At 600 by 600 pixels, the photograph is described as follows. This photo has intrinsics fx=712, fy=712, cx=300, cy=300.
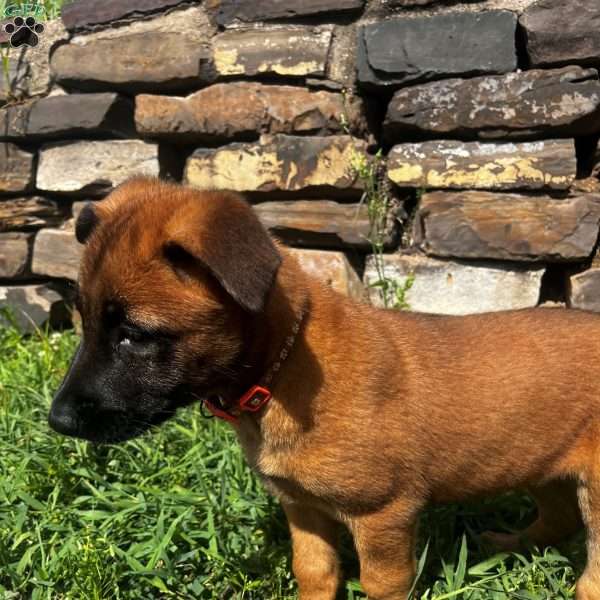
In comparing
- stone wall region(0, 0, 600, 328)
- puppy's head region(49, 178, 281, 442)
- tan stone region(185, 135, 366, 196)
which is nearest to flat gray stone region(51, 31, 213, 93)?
stone wall region(0, 0, 600, 328)

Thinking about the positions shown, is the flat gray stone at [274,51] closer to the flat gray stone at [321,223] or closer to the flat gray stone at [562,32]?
the flat gray stone at [321,223]

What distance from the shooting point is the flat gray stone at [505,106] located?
3639 mm

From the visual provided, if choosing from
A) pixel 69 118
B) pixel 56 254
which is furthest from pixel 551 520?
pixel 69 118

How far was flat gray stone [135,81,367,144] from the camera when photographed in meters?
4.13

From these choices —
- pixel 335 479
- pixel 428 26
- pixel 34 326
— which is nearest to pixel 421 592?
pixel 335 479

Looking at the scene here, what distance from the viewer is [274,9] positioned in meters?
4.12

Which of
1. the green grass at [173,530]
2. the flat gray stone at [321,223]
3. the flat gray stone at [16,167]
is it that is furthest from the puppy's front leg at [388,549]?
the flat gray stone at [16,167]

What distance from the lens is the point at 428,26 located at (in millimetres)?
3814

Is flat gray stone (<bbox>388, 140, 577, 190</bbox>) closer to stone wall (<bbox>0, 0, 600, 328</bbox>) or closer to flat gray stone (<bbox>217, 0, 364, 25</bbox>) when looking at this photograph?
stone wall (<bbox>0, 0, 600, 328</bbox>)

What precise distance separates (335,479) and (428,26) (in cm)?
254

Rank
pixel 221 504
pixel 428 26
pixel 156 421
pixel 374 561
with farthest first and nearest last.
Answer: pixel 428 26 < pixel 221 504 < pixel 374 561 < pixel 156 421

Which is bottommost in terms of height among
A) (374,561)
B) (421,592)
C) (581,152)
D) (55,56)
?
(421,592)

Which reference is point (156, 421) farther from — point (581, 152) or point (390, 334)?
point (581, 152)

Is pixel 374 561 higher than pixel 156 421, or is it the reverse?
pixel 156 421
